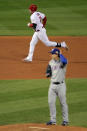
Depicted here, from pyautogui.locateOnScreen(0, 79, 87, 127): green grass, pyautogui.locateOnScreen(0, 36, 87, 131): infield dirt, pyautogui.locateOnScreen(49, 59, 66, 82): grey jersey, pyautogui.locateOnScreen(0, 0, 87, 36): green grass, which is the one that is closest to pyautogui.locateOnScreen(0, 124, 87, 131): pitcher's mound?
pyautogui.locateOnScreen(0, 79, 87, 127): green grass

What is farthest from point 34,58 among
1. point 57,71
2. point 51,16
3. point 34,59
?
point 51,16

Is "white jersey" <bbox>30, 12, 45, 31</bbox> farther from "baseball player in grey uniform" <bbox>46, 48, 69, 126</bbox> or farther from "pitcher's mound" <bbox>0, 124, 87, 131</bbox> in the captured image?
"pitcher's mound" <bbox>0, 124, 87, 131</bbox>

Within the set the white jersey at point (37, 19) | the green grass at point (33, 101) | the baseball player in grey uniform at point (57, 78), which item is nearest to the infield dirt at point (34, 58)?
the green grass at point (33, 101)

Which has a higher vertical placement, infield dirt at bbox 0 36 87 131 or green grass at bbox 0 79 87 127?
infield dirt at bbox 0 36 87 131

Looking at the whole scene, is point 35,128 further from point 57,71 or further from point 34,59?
point 34,59

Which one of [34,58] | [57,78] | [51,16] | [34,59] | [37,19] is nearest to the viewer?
[57,78]

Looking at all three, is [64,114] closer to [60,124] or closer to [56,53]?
[60,124]

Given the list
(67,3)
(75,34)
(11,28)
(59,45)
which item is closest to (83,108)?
(59,45)
